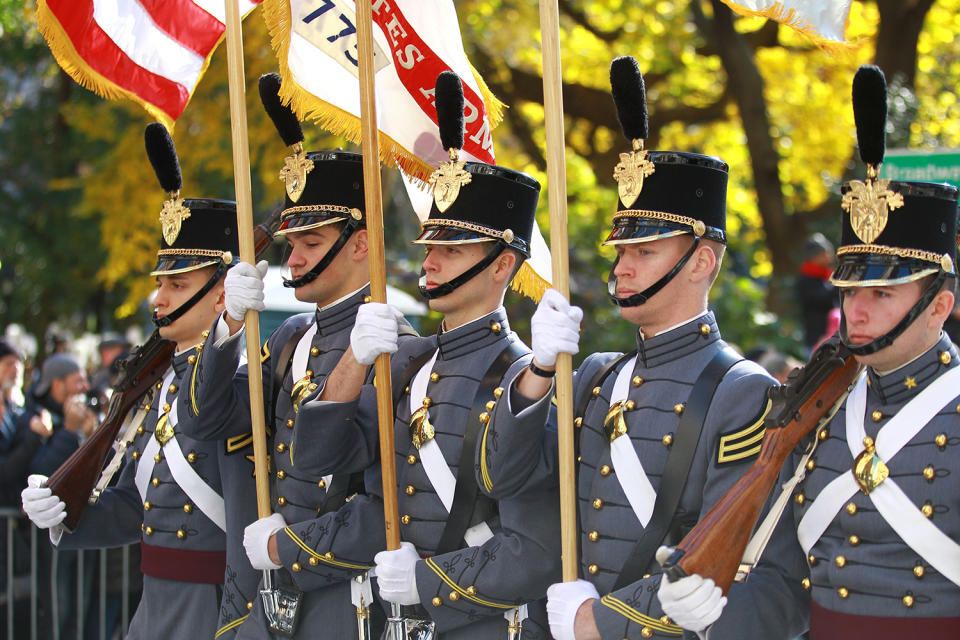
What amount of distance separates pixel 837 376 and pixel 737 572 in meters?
0.63

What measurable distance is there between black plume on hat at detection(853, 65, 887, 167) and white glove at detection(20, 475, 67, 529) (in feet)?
12.4

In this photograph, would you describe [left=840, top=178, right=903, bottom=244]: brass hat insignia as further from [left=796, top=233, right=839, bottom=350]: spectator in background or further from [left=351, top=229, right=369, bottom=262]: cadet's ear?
[left=796, top=233, right=839, bottom=350]: spectator in background

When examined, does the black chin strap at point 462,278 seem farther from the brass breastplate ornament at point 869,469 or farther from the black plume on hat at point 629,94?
the brass breastplate ornament at point 869,469

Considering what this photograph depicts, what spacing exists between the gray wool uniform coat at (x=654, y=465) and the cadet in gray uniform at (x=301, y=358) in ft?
3.84

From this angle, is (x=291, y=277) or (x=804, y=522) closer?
(x=804, y=522)

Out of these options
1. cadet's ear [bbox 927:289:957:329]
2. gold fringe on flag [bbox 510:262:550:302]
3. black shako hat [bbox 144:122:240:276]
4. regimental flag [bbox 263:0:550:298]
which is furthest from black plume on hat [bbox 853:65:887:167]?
black shako hat [bbox 144:122:240:276]

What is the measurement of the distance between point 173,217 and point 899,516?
359 centimetres

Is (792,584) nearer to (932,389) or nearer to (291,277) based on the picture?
(932,389)

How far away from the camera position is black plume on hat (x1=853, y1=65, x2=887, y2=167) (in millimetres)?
3529

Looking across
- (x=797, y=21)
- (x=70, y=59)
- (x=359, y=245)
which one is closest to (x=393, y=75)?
(x=359, y=245)

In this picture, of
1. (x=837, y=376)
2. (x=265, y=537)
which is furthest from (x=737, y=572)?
(x=265, y=537)

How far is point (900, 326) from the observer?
3502 mm

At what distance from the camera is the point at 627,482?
389 cm

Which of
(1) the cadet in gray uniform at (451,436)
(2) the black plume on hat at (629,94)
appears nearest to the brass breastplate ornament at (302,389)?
(1) the cadet in gray uniform at (451,436)
